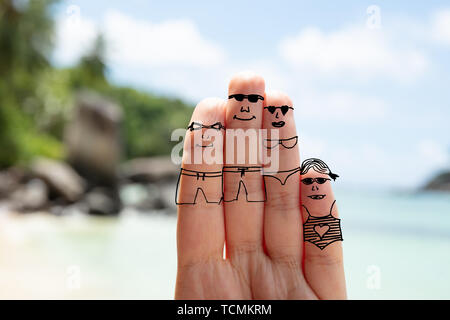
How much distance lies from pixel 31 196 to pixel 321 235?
7431 millimetres

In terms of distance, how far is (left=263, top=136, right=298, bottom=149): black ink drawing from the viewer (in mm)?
1285

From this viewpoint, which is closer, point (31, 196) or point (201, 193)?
point (201, 193)

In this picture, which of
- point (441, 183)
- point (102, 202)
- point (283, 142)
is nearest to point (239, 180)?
point (283, 142)

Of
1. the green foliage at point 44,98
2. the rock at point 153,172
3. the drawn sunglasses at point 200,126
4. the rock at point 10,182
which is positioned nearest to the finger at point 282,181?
the drawn sunglasses at point 200,126

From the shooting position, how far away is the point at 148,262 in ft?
18.1

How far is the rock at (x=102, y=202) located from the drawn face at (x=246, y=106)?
711cm

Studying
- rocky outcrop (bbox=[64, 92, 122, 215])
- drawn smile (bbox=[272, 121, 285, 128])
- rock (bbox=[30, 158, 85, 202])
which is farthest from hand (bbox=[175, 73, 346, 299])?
rocky outcrop (bbox=[64, 92, 122, 215])

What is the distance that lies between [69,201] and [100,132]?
1489 millimetres

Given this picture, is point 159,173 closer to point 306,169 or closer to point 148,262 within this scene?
point 148,262

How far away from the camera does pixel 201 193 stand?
126cm

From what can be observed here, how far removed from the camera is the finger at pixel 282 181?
128cm

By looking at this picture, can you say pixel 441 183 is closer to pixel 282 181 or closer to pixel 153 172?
pixel 153 172

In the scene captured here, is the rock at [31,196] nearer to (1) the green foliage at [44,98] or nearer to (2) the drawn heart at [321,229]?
(1) the green foliage at [44,98]
